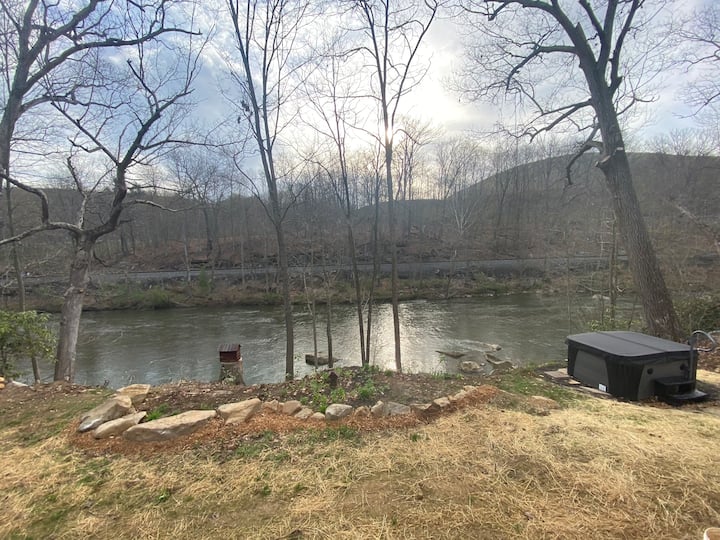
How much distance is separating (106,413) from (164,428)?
723 mm

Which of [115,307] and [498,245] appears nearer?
[115,307]

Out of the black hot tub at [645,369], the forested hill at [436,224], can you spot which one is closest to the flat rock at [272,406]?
the black hot tub at [645,369]

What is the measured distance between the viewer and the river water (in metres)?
9.80

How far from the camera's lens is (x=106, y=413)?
298cm

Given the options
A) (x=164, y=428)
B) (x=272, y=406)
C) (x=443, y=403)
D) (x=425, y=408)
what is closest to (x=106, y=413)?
(x=164, y=428)

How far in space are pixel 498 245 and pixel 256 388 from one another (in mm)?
30633

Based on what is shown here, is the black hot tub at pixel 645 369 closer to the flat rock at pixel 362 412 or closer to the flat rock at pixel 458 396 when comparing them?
the flat rock at pixel 458 396

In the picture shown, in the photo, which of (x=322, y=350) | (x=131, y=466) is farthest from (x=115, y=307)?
(x=131, y=466)

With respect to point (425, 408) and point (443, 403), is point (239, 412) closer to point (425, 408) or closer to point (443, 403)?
point (425, 408)

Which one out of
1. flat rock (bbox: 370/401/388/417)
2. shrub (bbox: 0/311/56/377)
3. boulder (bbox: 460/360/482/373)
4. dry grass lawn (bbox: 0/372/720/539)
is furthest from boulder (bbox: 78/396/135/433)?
boulder (bbox: 460/360/482/373)

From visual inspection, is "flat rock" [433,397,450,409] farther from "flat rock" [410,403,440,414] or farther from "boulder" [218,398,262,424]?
"boulder" [218,398,262,424]

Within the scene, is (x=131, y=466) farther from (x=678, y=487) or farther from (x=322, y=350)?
(x=322, y=350)

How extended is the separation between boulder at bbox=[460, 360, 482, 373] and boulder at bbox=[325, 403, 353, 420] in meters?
6.49

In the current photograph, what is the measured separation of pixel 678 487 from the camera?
1.87 meters
